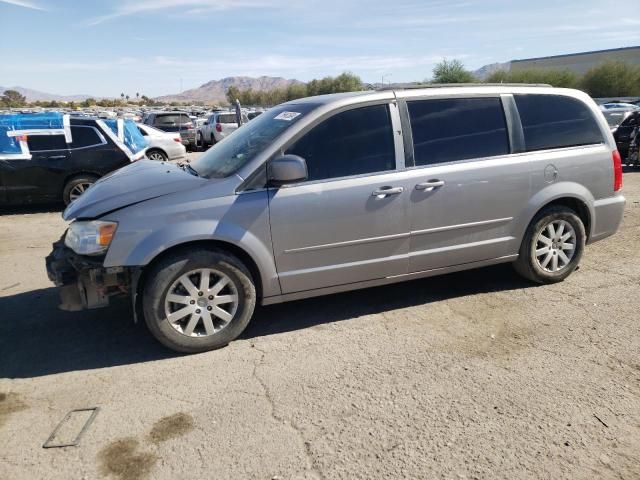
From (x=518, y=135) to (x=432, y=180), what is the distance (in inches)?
42.2

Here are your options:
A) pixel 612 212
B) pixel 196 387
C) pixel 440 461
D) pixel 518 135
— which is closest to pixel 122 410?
pixel 196 387

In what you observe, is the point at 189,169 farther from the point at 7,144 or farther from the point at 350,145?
the point at 7,144

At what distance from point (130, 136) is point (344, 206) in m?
7.40

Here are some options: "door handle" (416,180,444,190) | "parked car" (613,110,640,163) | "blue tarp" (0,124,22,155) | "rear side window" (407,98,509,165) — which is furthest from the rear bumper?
"parked car" (613,110,640,163)

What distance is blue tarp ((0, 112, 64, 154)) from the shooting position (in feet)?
28.5

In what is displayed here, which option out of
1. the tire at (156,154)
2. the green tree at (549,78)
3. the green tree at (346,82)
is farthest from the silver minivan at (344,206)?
the green tree at (346,82)

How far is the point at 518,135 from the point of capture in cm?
454

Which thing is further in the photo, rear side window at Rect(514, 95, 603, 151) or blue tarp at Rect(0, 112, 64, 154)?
blue tarp at Rect(0, 112, 64, 154)

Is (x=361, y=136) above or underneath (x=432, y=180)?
above

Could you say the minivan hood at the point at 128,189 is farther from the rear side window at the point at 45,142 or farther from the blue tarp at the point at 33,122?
the blue tarp at the point at 33,122

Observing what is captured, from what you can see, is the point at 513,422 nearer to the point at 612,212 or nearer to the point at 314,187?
the point at 314,187

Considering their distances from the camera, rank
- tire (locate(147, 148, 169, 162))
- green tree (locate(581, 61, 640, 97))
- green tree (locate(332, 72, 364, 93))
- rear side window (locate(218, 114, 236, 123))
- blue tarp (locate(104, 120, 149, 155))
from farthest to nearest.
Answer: green tree (locate(332, 72, 364, 93)) < green tree (locate(581, 61, 640, 97)) < rear side window (locate(218, 114, 236, 123)) < tire (locate(147, 148, 169, 162)) < blue tarp (locate(104, 120, 149, 155))

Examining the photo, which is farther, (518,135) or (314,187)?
(518,135)

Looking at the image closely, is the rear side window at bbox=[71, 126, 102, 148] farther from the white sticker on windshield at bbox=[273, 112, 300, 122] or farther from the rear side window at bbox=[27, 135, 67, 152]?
the white sticker on windshield at bbox=[273, 112, 300, 122]
